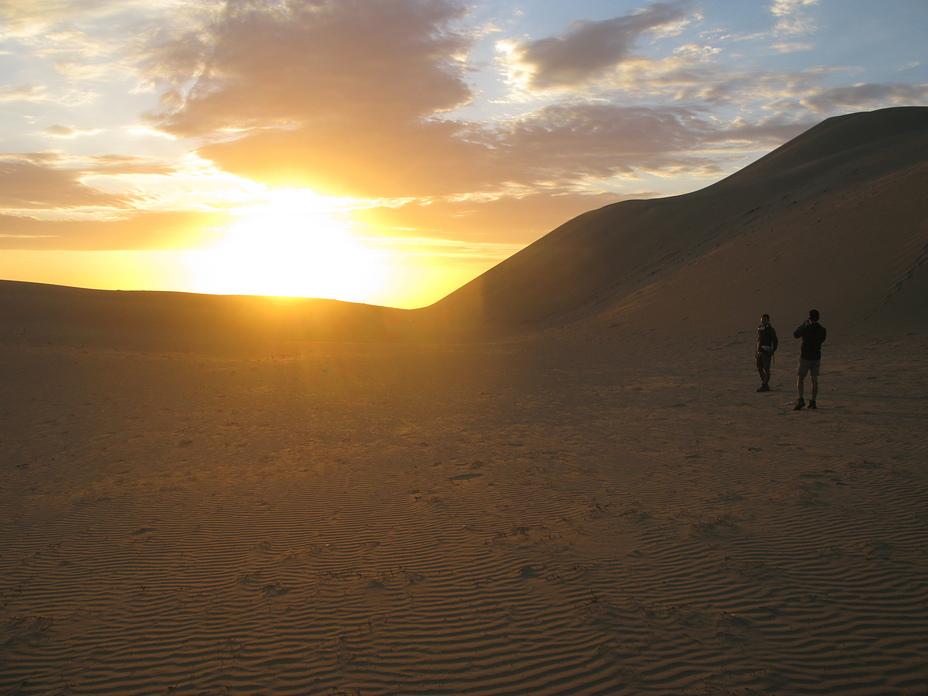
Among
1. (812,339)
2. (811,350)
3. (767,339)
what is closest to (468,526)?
(811,350)

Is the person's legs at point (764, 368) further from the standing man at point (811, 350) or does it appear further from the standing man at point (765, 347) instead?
the standing man at point (811, 350)

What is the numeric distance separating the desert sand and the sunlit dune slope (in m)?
3.45

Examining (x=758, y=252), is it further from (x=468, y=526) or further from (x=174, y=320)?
(x=174, y=320)

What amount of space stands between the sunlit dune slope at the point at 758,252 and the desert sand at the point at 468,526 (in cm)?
345

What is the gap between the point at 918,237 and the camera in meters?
24.6

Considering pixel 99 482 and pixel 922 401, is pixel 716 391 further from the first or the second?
pixel 99 482

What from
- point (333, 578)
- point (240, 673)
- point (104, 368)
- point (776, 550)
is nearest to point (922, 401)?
point (776, 550)

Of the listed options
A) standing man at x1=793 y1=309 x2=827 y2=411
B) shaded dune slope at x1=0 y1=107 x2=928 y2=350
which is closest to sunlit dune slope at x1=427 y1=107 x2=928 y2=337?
shaded dune slope at x1=0 y1=107 x2=928 y2=350

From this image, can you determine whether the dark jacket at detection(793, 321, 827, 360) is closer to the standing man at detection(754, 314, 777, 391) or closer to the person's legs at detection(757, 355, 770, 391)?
the standing man at detection(754, 314, 777, 391)

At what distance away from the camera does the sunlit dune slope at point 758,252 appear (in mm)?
24783

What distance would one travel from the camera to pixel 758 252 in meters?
32.8

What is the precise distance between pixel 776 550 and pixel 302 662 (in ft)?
14.6

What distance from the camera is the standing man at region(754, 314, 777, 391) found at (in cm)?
1450

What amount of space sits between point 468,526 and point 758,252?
31057mm
